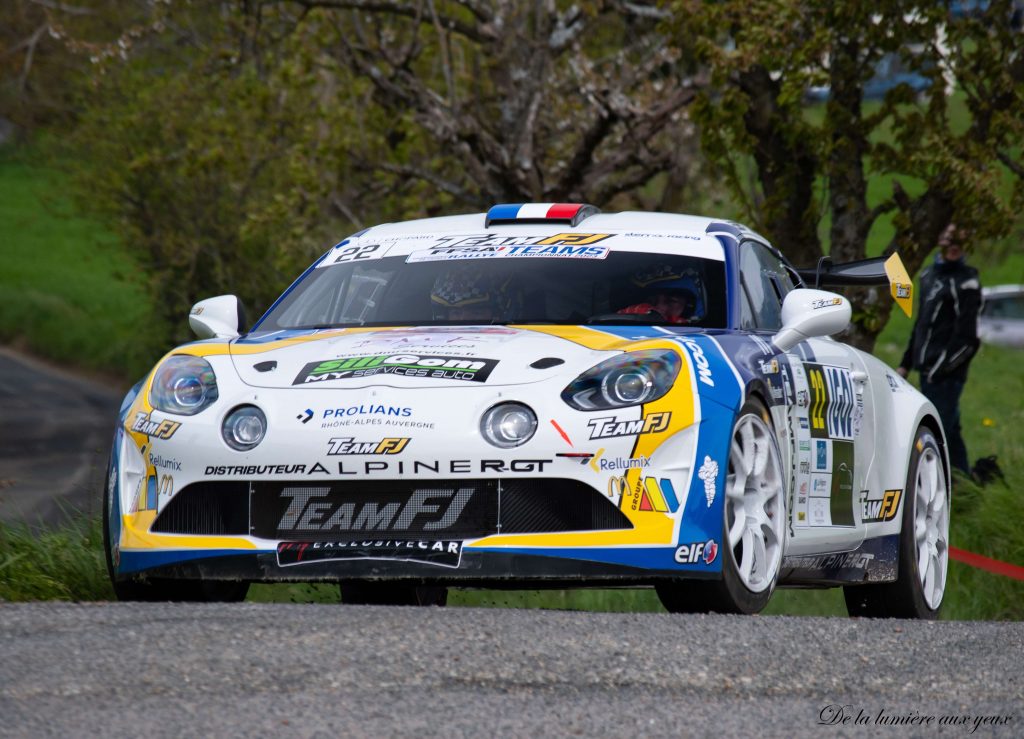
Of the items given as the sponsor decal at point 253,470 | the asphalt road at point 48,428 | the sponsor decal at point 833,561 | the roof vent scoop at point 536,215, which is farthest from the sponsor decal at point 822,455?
the asphalt road at point 48,428

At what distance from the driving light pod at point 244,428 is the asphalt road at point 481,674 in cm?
51

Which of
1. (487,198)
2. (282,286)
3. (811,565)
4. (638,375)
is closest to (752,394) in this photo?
(638,375)

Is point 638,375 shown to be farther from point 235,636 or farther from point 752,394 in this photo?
point 235,636

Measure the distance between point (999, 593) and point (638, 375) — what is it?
4672 mm

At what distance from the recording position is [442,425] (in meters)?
5.09

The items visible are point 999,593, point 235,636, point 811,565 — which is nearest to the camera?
point 235,636

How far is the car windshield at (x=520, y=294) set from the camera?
6336 millimetres

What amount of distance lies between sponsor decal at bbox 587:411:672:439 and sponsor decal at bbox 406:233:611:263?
156 cm

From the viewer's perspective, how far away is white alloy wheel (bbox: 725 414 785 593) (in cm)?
533

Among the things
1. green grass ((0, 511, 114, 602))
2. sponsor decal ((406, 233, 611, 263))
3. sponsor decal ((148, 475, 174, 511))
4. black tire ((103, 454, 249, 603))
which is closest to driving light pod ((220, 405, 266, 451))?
sponsor decal ((148, 475, 174, 511))

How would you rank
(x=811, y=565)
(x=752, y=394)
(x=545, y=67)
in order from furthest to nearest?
1. (x=545, y=67)
2. (x=811, y=565)
3. (x=752, y=394)

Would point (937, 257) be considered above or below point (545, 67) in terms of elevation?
below

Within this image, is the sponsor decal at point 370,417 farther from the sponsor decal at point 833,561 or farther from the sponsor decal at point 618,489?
the sponsor decal at point 833,561

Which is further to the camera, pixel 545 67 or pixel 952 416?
pixel 545 67
